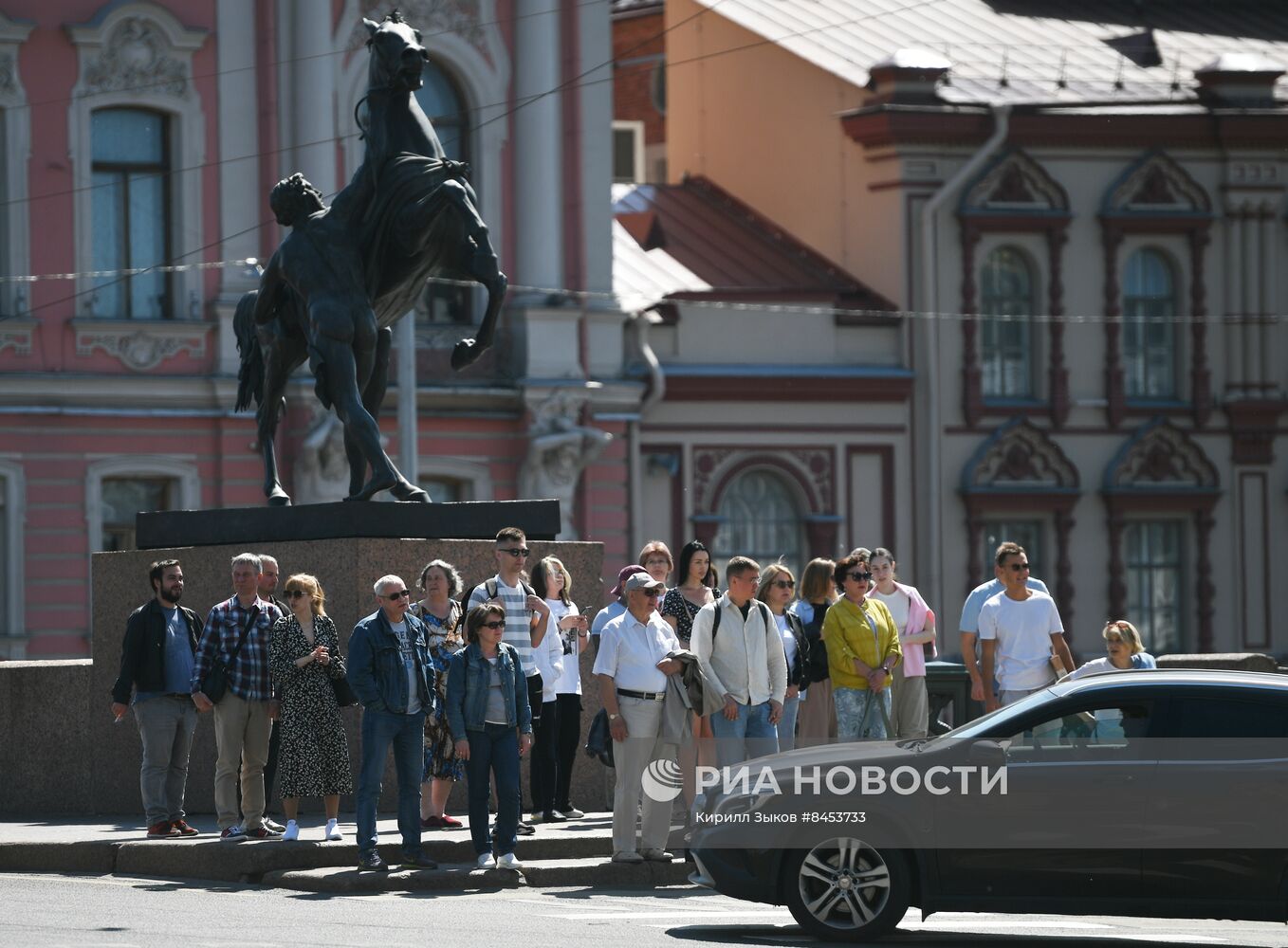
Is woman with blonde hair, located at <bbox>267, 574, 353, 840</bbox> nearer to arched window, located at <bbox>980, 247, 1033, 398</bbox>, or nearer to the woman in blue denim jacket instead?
the woman in blue denim jacket

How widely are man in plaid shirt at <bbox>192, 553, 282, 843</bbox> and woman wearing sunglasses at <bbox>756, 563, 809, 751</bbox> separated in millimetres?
2857

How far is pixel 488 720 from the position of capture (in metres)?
15.6

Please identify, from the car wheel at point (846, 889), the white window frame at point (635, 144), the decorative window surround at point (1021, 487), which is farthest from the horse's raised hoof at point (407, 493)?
the white window frame at point (635, 144)

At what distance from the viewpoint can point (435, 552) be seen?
17969 mm

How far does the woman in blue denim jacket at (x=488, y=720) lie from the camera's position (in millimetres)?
15625

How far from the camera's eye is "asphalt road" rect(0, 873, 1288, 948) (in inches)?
526

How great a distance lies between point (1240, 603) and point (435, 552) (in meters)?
24.3

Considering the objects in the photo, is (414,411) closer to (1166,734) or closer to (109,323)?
(109,323)

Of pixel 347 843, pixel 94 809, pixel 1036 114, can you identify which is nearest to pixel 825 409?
pixel 1036 114

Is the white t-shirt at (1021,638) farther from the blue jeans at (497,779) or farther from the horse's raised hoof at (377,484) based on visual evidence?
the horse's raised hoof at (377,484)

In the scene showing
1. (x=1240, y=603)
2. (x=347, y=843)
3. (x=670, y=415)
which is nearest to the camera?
(x=347, y=843)

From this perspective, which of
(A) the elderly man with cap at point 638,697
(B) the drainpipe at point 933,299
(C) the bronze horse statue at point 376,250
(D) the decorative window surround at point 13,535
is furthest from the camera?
(B) the drainpipe at point 933,299

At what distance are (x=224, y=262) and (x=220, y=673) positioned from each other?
17640 millimetres

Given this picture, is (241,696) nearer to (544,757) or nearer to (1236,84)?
(544,757)
